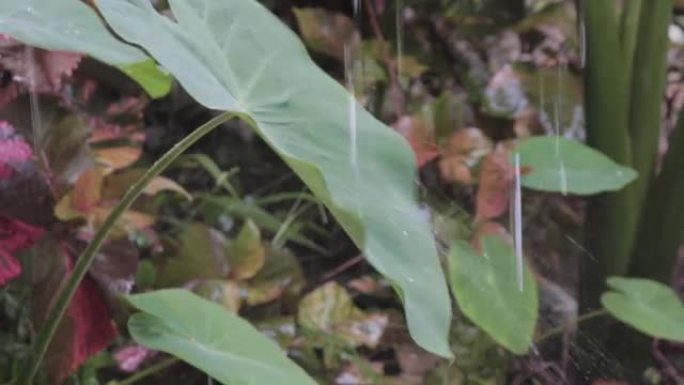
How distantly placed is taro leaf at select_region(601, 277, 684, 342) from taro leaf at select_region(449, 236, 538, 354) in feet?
0.46

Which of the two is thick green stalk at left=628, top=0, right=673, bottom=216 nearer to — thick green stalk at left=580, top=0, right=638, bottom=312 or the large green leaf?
thick green stalk at left=580, top=0, right=638, bottom=312

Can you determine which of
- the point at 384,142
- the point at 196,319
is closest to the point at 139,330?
the point at 196,319

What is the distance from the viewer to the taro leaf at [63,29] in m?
0.70

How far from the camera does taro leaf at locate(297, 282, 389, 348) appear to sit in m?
1.33

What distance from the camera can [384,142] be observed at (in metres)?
0.88

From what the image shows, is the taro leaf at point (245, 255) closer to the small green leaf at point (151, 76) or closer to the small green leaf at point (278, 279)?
the small green leaf at point (278, 279)

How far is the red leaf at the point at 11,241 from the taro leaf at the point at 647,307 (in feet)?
2.33

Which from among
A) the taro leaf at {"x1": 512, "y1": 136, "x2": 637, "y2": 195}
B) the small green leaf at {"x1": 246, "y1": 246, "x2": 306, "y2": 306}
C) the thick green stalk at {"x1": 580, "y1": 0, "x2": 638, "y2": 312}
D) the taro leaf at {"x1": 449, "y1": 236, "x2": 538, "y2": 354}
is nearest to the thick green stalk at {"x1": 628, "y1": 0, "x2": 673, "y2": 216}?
the thick green stalk at {"x1": 580, "y1": 0, "x2": 638, "y2": 312}

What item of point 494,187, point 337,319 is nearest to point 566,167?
point 494,187

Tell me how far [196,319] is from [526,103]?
0.81 m

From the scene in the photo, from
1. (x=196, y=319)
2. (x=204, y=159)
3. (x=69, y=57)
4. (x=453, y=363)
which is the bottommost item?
(x=453, y=363)

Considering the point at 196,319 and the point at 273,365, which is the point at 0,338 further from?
the point at 273,365

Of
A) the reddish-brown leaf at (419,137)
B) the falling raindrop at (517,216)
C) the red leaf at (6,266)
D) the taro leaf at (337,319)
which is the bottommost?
the taro leaf at (337,319)

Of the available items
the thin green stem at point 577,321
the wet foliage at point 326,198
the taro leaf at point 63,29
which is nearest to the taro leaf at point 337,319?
the wet foliage at point 326,198
